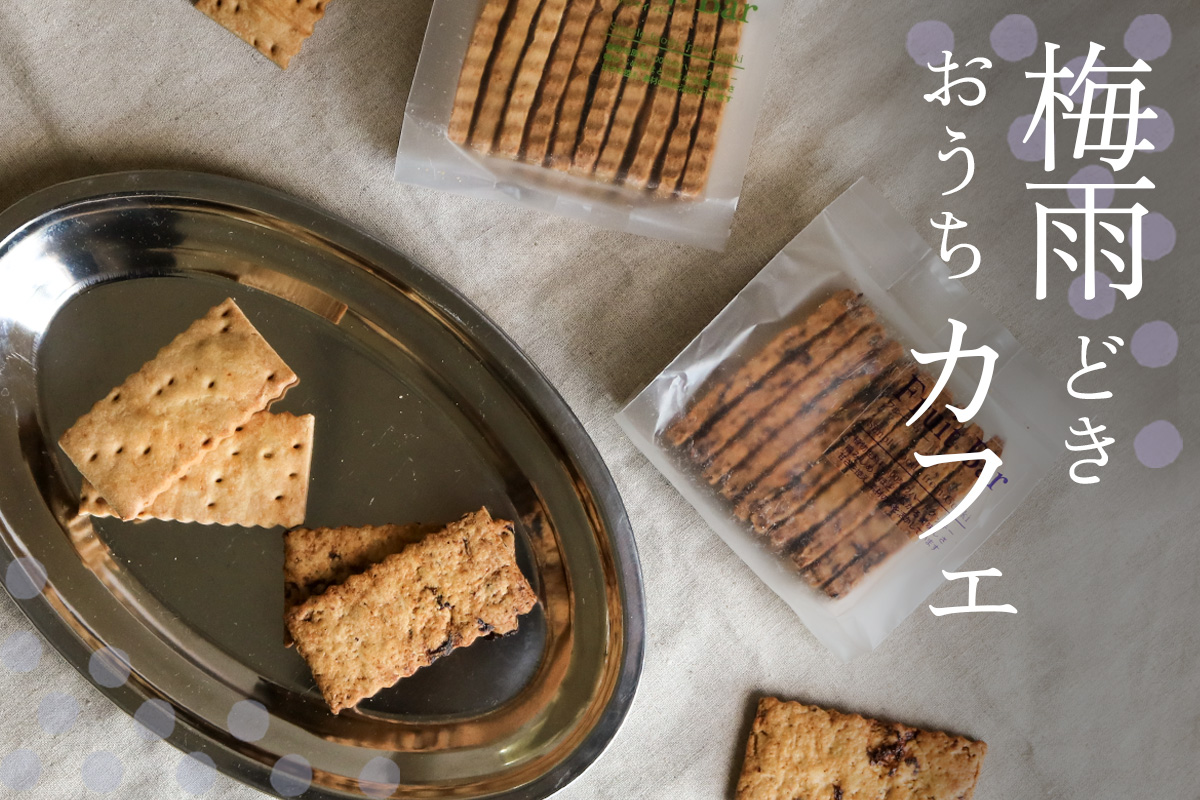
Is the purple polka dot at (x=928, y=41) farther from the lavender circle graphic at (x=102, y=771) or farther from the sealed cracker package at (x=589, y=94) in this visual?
the lavender circle graphic at (x=102, y=771)

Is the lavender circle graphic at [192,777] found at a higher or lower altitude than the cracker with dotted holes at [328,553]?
lower

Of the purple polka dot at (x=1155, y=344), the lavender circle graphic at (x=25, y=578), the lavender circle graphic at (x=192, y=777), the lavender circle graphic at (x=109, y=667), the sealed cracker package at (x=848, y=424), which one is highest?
the purple polka dot at (x=1155, y=344)

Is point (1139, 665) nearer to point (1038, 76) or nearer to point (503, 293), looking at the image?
point (1038, 76)

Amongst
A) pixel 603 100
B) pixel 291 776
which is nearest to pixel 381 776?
pixel 291 776

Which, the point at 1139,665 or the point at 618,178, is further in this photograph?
the point at 1139,665

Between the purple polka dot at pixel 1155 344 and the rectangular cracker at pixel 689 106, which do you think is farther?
the purple polka dot at pixel 1155 344

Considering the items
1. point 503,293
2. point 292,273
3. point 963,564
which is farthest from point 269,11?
point 963,564

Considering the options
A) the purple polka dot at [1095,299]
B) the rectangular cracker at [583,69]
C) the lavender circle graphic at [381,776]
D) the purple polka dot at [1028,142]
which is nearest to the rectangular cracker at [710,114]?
the rectangular cracker at [583,69]
